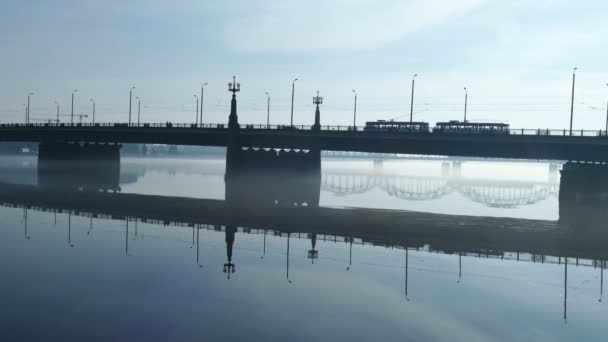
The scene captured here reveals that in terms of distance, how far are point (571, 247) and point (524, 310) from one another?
22.0 metres

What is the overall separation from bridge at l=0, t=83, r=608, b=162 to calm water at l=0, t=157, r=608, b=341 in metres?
29.0

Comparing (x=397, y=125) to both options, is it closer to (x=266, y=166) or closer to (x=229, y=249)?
(x=266, y=166)

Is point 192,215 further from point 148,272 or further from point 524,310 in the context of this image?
point 524,310

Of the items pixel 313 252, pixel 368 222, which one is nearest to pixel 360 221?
pixel 368 222

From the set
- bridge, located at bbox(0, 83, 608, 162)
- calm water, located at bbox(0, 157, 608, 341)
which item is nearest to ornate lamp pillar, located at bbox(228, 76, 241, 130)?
bridge, located at bbox(0, 83, 608, 162)

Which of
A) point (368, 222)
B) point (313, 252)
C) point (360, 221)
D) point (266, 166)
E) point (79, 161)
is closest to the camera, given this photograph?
point (313, 252)

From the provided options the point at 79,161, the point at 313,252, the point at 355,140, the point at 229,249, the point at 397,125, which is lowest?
the point at 229,249

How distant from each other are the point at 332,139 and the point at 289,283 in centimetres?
6914

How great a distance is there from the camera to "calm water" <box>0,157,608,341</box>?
865 inches

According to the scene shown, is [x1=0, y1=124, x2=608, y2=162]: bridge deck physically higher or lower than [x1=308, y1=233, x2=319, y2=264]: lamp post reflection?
higher

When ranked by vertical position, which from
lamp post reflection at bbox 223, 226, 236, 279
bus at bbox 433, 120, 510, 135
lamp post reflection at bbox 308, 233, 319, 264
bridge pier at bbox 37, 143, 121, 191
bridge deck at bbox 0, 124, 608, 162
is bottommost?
lamp post reflection at bbox 223, 226, 236, 279

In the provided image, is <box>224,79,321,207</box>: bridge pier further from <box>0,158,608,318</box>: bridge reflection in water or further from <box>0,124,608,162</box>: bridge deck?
<box>0,158,608,318</box>: bridge reflection in water

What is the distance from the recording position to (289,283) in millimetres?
29688

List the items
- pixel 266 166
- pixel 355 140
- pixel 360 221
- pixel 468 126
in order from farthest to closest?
pixel 266 166, pixel 468 126, pixel 355 140, pixel 360 221
